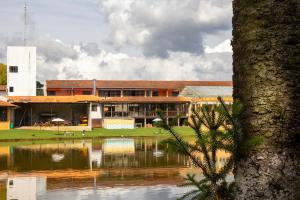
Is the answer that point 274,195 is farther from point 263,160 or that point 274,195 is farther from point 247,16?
point 247,16

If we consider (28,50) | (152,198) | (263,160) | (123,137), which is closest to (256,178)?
(263,160)

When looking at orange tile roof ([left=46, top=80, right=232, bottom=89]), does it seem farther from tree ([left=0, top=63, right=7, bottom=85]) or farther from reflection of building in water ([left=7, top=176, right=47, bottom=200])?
reflection of building in water ([left=7, top=176, right=47, bottom=200])

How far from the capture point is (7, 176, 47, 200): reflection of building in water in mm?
15453

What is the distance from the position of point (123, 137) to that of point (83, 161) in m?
17.9

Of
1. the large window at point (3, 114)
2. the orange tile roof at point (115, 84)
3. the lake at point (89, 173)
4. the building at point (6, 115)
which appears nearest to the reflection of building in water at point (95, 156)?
the lake at point (89, 173)

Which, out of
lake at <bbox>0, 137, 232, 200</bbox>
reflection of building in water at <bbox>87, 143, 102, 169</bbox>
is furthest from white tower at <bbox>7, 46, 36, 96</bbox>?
reflection of building in water at <bbox>87, 143, 102, 169</bbox>

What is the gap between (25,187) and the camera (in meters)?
17.2

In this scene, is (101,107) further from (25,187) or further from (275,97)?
(275,97)

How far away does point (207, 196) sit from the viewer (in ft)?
10.9

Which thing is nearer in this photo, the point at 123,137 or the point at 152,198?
the point at 152,198

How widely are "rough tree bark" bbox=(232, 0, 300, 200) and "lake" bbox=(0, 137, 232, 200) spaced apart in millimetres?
9049

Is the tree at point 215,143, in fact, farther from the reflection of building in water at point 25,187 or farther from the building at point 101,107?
the building at point 101,107

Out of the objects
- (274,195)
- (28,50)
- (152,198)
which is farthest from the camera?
(28,50)

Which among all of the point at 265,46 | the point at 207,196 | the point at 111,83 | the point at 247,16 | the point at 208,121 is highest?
the point at 111,83
